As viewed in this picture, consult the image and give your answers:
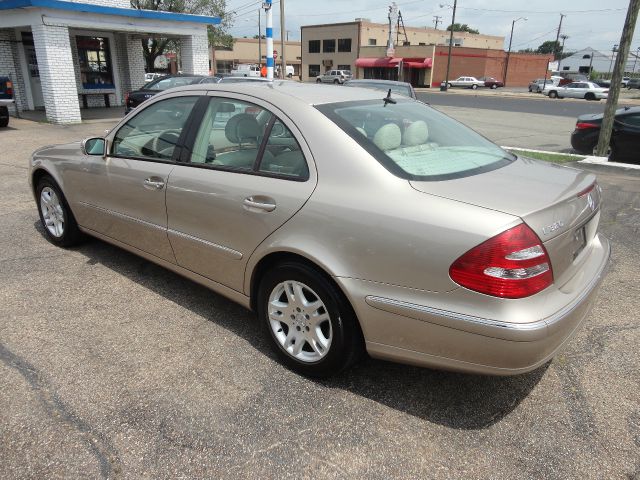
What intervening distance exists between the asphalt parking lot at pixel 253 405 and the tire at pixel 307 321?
6.1 inches

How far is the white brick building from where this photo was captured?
1398 cm

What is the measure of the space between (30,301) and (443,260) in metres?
3.21

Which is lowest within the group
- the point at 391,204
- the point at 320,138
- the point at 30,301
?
the point at 30,301

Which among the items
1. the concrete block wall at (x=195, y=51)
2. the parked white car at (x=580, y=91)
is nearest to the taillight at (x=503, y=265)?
the concrete block wall at (x=195, y=51)

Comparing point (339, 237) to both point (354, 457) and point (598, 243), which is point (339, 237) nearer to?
point (354, 457)

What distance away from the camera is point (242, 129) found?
318cm

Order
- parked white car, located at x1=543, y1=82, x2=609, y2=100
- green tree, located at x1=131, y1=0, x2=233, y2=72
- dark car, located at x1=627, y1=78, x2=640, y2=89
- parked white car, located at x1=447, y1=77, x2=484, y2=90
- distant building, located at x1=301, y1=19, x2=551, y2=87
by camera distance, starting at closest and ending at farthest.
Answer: green tree, located at x1=131, y1=0, x2=233, y2=72 → parked white car, located at x1=543, y1=82, x2=609, y2=100 → parked white car, located at x1=447, y1=77, x2=484, y2=90 → dark car, located at x1=627, y1=78, x2=640, y2=89 → distant building, located at x1=301, y1=19, x2=551, y2=87

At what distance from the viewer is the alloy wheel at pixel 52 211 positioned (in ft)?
15.7

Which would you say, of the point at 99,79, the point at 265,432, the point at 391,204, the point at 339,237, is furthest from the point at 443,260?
the point at 99,79

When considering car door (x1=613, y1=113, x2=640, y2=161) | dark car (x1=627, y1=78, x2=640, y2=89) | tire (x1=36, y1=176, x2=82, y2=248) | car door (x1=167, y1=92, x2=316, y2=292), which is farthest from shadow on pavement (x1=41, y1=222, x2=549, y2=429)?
dark car (x1=627, y1=78, x2=640, y2=89)

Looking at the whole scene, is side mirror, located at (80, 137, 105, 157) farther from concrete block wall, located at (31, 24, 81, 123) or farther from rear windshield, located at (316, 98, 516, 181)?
concrete block wall, located at (31, 24, 81, 123)

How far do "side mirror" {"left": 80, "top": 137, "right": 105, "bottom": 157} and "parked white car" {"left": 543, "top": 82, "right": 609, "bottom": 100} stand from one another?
4671cm

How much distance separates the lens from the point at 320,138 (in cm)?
275

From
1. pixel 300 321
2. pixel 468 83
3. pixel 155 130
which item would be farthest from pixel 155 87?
pixel 468 83
